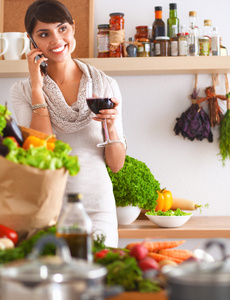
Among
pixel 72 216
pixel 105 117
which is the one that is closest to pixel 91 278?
pixel 72 216

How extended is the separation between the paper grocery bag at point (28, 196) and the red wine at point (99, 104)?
1.92 feet

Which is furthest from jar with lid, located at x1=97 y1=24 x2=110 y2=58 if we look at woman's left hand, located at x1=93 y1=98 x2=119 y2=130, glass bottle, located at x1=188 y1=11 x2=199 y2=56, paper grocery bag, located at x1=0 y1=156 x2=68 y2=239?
paper grocery bag, located at x1=0 y1=156 x2=68 y2=239

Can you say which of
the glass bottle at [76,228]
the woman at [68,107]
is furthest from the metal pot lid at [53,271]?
the woman at [68,107]

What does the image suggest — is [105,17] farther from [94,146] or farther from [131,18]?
[94,146]

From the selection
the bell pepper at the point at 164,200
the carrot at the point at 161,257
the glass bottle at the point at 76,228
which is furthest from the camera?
the bell pepper at the point at 164,200

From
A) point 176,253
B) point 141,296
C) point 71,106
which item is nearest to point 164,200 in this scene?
point 71,106

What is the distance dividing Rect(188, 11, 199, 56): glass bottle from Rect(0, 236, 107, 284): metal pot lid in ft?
8.02

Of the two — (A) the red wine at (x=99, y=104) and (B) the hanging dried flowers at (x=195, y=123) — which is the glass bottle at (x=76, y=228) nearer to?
(A) the red wine at (x=99, y=104)

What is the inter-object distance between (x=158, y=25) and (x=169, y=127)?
65cm

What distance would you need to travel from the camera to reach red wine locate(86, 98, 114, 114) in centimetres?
203

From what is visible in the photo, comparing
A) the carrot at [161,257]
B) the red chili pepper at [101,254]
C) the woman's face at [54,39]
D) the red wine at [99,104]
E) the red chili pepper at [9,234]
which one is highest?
the woman's face at [54,39]

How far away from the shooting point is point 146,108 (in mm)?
3490

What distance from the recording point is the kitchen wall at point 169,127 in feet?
11.3

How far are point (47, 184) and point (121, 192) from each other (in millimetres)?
1571
